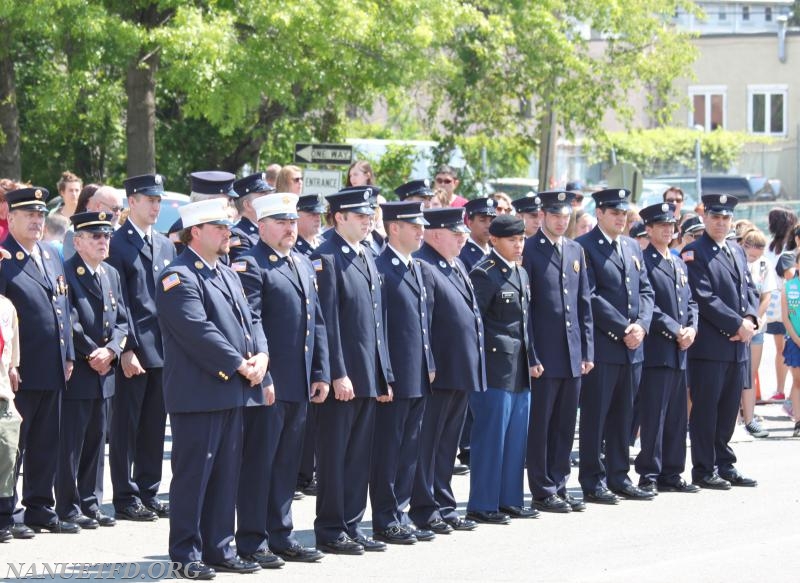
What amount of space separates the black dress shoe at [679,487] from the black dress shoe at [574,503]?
112 centimetres

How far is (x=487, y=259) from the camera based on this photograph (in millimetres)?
10297

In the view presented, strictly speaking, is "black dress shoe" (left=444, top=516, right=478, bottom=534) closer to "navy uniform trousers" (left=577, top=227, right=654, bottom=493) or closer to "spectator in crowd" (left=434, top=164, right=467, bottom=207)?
"navy uniform trousers" (left=577, top=227, right=654, bottom=493)

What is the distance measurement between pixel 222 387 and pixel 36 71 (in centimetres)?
1795

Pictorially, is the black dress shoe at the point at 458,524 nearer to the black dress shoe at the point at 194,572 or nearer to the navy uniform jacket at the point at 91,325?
the black dress shoe at the point at 194,572

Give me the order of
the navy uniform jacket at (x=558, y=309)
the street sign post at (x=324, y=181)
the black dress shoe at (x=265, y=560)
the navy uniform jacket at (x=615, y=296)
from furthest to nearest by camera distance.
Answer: the street sign post at (x=324, y=181), the navy uniform jacket at (x=615, y=296), the navy uniform jacket at (x=558, y=309), the black dress shoe at (x=265, y=560)

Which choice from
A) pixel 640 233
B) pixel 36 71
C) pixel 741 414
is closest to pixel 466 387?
pixel 640 233

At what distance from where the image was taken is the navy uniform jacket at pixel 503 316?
10117 millimetres

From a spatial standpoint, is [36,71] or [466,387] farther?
[36,71]

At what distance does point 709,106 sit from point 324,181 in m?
36.7

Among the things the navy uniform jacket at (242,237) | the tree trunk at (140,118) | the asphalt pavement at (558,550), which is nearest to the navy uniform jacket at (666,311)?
the asphalt pavement at (558,550)

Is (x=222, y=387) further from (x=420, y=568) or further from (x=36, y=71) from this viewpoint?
(x=36, y=71)

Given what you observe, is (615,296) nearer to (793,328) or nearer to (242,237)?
(242,237)

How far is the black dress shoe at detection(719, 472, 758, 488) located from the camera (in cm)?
1175

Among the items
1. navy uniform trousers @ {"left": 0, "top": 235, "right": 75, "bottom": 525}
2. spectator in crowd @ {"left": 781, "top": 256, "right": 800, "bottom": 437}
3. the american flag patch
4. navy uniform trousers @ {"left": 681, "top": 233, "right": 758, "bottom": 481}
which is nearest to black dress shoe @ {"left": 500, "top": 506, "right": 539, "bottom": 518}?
navy uniform trousers @ {"left": 681, "top": 233, "right": 758, "bottom": 481}
